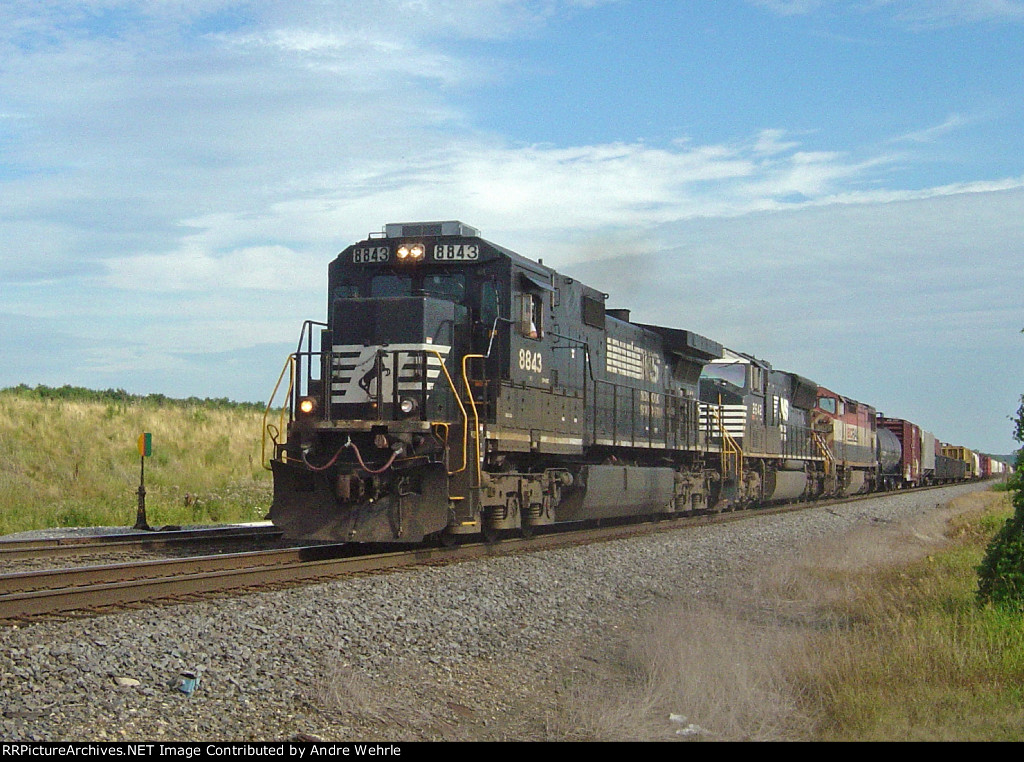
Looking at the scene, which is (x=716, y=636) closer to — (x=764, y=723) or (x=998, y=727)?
(x=764, y=723)

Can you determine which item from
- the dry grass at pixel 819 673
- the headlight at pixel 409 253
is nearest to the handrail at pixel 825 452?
the headlight at pixel 409 253

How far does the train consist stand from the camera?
11.0 metres

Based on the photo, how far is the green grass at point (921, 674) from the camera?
194 inches

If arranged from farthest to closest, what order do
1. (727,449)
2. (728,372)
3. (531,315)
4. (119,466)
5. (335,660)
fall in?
(119,466), (728,372), (727,449), (531,315), (335,660)

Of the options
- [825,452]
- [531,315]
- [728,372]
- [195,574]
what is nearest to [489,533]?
[531,315]

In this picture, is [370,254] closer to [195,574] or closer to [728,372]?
[195,574]

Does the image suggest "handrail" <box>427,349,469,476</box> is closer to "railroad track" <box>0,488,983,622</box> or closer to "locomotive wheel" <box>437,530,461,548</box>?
"railroad track" <box>0,488,983,622</box>

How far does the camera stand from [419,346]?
11445 millimetres

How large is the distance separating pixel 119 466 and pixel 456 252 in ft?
46.0

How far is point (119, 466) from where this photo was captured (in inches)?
915

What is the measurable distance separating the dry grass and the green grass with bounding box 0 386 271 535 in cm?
1189

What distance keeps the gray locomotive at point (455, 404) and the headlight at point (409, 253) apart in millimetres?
15

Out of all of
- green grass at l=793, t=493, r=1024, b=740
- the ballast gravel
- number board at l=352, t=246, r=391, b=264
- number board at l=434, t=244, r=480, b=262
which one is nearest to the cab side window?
number board at l=434, t=244, r=480, b=262

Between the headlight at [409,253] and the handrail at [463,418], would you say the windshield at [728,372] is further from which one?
the handrail at [463,418]
